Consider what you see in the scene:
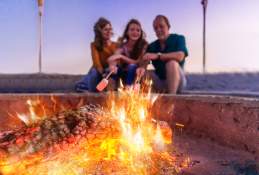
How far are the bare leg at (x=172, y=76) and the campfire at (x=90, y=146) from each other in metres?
1.55

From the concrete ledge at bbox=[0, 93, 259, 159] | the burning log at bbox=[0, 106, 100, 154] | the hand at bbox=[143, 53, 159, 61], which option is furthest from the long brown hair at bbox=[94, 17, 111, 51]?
the burning log at bbox=[0, 106, 100, 154]

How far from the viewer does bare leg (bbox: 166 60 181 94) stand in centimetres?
417

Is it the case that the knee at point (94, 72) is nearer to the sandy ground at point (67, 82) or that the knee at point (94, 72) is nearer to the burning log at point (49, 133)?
the burning log at point (49, 133)

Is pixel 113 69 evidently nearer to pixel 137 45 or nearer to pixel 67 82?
pixel 137 45

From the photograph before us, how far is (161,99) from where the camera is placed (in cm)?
342

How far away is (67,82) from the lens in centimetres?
799

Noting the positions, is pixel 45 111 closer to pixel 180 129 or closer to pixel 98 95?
pixel 98 95

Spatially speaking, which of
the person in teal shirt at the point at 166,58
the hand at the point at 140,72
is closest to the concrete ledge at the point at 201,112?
the hand at the point at 140,72

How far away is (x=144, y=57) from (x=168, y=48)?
15.4 inches

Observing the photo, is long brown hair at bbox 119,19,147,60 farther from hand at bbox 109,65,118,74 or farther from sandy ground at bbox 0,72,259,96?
sandy ground at bbox 0,72,259,96

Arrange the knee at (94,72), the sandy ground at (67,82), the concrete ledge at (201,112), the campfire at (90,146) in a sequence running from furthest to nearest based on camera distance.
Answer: the sandy ground at (67,82), the knee at (94,72), the concrete ledge at (201,112), the campfire at (90,146)

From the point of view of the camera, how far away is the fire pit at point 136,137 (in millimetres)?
2189

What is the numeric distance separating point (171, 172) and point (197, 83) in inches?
243

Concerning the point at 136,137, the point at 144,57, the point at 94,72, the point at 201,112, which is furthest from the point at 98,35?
the point at 136,137
